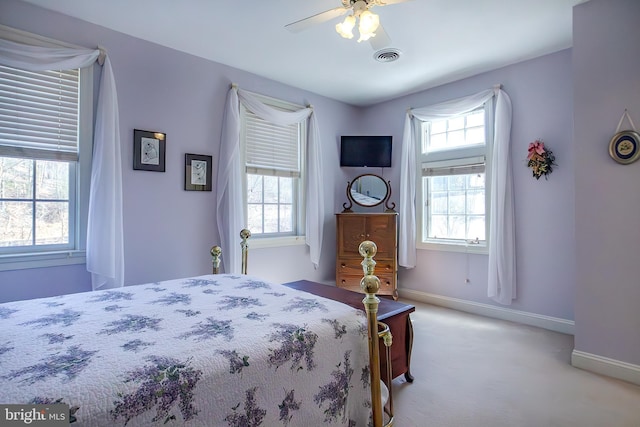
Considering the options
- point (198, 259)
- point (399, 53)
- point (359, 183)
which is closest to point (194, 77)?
point (198, 259)

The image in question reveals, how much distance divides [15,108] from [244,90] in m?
1.90

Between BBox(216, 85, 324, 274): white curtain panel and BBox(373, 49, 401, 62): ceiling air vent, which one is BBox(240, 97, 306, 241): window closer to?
BBox(216, 85, 324, 274): white curtain panel

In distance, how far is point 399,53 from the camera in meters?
3.07

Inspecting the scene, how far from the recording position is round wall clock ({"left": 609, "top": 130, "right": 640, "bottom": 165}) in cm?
218

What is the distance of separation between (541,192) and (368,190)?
1.92 metres

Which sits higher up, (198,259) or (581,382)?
(198,259)

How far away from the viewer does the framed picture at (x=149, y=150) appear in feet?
9.25

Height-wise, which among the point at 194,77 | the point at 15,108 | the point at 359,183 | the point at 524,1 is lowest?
the point at 359,183

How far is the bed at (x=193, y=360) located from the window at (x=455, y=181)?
2.77 meters

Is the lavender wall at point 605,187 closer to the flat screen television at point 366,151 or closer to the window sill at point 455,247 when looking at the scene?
the window sill at point 455,247

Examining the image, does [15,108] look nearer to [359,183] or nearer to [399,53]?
[399,53]

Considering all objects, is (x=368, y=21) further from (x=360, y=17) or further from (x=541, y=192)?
(x=541, y=192)

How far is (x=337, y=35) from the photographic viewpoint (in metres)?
2.80

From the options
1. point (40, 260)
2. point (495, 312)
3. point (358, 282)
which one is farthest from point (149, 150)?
point (495, 312)
